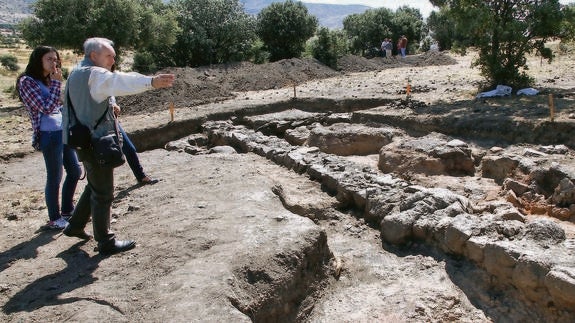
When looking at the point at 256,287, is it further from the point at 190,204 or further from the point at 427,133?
the point at 427,133

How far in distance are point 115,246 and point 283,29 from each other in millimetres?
24419

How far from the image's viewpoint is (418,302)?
4.74 metres

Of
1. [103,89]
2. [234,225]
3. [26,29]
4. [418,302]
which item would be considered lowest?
[418,302]

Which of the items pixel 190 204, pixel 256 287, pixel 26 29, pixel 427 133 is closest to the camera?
pixel 256 287

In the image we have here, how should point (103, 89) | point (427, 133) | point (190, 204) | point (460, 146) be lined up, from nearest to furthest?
point (103, 89)
point (190, 204)
point (460, 146)
point (427, 133)

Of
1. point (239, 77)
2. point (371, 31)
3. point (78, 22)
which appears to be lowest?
point (239, 77)

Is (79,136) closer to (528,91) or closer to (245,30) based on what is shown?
(528,91)

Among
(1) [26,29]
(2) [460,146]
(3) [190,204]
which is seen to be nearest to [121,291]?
(3) [190,204]

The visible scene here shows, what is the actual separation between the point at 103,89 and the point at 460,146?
706 centimetres

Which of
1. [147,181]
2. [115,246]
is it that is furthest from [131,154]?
[115,246]

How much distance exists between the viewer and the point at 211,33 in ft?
81.7

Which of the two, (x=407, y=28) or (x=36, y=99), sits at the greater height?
(x=407, y=28)

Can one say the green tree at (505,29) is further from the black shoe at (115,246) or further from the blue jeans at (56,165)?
the black shoe at (115,246)

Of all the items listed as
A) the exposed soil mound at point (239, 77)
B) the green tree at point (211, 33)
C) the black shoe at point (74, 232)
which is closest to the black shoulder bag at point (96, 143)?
the black shoe at point (74, 232)
